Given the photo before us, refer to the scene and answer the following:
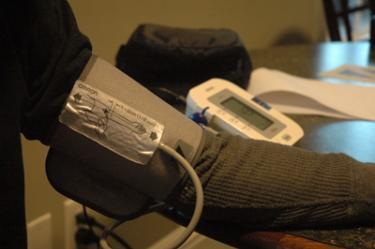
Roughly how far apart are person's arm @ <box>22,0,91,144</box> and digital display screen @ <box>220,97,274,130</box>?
0.96 ft

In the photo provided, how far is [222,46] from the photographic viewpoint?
92cm

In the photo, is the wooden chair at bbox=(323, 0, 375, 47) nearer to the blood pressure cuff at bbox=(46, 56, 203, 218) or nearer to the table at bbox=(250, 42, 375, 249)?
the table at bbox=(250, 42, 375, 249)

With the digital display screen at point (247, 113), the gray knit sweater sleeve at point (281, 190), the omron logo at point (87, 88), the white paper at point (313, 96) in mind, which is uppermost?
the omron logo at point (87, 88)

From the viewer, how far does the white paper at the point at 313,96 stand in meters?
0.82

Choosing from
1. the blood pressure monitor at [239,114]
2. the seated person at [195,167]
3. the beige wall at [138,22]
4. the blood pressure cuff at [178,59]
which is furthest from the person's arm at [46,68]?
the beige wall at [138,22]

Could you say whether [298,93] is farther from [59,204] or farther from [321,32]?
[321,32]

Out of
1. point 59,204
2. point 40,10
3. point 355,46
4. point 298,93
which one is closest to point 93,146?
point 40,10

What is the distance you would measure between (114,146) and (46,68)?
105 mm

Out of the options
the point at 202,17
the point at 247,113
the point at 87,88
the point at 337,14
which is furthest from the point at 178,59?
the point at 337,14

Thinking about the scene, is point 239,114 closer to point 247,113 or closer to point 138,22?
point 247,113

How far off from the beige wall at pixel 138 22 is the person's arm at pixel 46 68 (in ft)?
2.12

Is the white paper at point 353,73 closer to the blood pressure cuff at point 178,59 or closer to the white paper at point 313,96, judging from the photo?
the white paper at point 313,96

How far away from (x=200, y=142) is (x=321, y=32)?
1.93m

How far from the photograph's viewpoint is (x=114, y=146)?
46 centimetres
